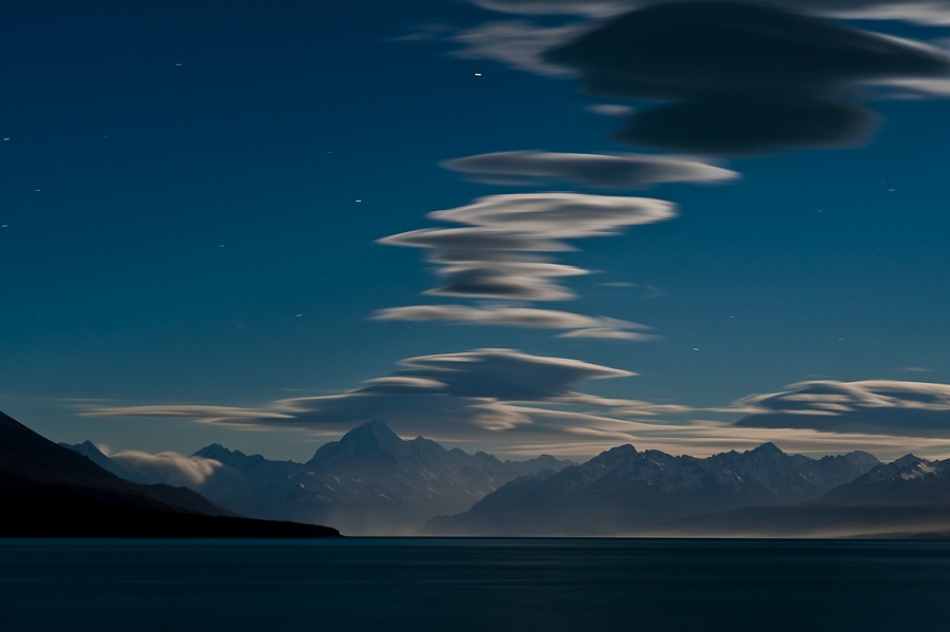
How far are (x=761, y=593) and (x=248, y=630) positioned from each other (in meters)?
84.7

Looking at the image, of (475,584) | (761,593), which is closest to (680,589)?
(761,593)

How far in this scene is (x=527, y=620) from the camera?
117000 millimetres

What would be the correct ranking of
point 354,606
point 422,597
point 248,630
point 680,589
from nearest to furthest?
point 248,630 < point 354,606 < point 422,597 < point 680,589

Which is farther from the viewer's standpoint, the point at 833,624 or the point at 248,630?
the point at 833,624

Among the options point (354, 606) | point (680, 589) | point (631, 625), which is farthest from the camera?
point (680, 589)

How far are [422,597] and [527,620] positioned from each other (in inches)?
1572

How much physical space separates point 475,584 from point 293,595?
41.9 meters

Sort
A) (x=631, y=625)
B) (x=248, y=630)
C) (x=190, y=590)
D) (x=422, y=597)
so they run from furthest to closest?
1. (x=190, y=590)
2. (x=422, y=597)
3. (x=631, y=625)
4. (x=248, y=630)

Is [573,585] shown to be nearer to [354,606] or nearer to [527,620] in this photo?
[354,606]

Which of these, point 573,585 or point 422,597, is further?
point 573,585

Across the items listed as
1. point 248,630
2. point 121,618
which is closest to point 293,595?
point 121,618

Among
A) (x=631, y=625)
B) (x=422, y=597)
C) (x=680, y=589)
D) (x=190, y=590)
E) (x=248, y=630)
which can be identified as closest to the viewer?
(x=248, y=630)

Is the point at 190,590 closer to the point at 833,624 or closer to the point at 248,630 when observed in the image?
the point at 248,630

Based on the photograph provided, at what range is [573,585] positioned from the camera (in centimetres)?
18700
